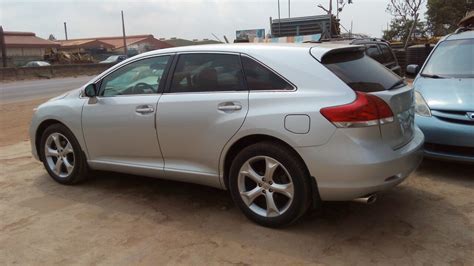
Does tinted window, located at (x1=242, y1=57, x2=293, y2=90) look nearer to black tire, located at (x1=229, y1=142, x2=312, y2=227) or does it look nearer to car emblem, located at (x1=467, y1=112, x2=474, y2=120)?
black tire, located at (x1=229, y1=142, x2=312, y2=227)

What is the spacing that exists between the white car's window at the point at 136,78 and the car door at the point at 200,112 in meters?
0.21

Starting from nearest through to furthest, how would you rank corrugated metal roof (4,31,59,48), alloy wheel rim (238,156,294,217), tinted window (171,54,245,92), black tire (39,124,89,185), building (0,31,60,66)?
alloy wheel rim (238,156,294,217) → tinted window (171,54,245,92) → black tire (39,124,89,185) → building (0,31,60,66) → corrugated metal roof (4,31,59,48)

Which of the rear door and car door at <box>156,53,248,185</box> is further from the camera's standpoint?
car door at <box>156,53,248,185</box>

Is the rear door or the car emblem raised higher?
the rear door

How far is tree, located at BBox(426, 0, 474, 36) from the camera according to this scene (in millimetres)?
42188

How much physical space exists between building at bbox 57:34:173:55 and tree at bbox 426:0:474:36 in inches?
1382

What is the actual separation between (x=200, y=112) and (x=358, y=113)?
1.36 meters

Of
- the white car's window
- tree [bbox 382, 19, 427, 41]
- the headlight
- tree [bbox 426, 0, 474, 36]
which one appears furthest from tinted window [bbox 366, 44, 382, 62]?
tree [bbox 426, 0, 474, 36]

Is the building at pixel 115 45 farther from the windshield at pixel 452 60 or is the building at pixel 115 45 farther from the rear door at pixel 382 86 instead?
the rear door at pixel 382 86

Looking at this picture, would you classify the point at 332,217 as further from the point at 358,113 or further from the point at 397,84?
the point at 397,84

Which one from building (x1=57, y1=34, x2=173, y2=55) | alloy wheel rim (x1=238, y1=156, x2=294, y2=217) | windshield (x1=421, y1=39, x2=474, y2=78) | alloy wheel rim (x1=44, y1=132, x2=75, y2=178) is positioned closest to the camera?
alloy wheel rim (x1=238, y1=156, x2=294, y2=217)

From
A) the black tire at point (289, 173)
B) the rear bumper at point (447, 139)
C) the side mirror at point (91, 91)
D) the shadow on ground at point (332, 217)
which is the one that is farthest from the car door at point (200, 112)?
the rear bumper at point (447, 139)

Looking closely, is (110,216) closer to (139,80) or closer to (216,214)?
(216,214)

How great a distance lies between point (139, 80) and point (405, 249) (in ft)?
9.49
